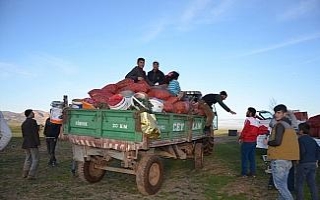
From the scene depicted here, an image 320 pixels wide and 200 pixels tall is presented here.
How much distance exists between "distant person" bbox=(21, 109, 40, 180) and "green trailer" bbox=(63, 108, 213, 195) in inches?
50.0

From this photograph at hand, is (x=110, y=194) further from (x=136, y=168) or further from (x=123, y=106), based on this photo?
(x=123, y=106)

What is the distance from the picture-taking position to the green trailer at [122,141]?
20.3ft

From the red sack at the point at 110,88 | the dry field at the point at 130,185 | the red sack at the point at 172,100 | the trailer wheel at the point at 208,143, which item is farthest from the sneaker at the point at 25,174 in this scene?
the trailer wheel at the point at 208,143

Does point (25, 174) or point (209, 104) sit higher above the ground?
point (209, 104)

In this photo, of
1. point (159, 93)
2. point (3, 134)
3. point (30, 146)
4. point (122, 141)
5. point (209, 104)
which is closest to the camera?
point (3, 134)

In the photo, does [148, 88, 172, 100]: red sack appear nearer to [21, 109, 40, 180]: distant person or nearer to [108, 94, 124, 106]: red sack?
[108, 94, 124, 106]: red sack

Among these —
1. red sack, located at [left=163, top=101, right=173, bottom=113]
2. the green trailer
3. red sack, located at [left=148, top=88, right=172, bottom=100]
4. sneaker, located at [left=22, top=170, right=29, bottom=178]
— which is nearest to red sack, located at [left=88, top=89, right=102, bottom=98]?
the green trailer

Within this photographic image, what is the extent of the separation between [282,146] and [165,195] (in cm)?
264

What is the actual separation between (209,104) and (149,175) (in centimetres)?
411

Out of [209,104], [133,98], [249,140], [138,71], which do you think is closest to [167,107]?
[133,98]

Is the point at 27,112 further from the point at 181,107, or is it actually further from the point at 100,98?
the point at 181,107

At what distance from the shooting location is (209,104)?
1002 cm

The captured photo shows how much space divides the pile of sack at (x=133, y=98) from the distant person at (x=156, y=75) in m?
2.10

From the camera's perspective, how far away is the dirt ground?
6535 mm
